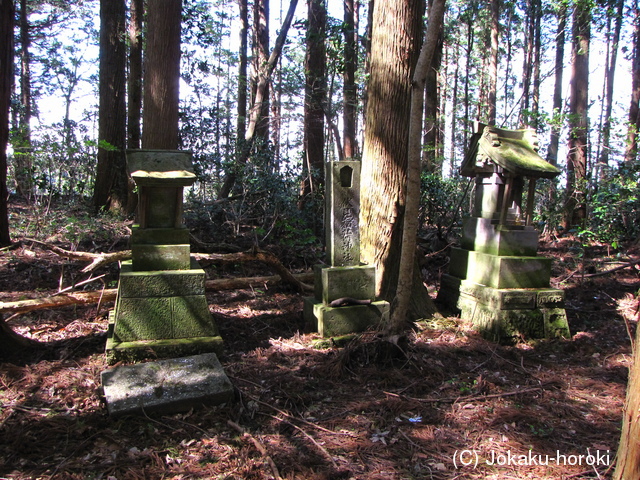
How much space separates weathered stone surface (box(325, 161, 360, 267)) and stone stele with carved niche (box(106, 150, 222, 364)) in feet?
5.27

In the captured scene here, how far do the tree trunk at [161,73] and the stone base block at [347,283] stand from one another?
3.92 meters

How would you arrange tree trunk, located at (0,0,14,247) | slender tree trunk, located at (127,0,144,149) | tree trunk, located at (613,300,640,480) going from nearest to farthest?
tree trunk, located at (613,300,640,480), tree trunk, located at (0,0,14,247), slender tree trunk, located at (127,0,144,149)

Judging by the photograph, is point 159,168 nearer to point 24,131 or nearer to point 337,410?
point 337,410

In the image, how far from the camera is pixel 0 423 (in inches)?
Answer: 125

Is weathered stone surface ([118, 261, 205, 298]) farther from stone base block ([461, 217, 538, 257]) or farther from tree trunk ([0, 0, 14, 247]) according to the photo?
tree trunk ([0, 0, 14, 247])

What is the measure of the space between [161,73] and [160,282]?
171 inches

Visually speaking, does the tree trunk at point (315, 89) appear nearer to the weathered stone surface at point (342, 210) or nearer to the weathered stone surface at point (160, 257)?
the weathered stone surface at point (342, 210)

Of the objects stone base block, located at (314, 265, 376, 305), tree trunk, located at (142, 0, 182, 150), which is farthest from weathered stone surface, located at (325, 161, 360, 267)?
tree trunk, located at (142, 0, 182, 150)

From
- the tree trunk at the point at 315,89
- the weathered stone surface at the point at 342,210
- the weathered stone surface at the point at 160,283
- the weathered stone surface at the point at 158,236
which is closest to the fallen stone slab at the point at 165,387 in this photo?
the weathered stone surface at the point at 160,283

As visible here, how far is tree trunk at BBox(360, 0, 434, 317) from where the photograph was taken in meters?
5.60

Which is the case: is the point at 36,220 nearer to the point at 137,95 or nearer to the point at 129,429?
the point at 137,95

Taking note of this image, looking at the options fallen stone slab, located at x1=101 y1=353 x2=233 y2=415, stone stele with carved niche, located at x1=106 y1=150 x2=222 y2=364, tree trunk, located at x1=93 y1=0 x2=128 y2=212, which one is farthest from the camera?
tree trunk, located at x1=93 y1=0 x2=128 y2=212

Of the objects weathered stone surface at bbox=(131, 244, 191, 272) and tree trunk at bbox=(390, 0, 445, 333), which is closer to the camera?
tree trunk at bbox=(390, 0, 445, 333)

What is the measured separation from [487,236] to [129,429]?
4598mm
